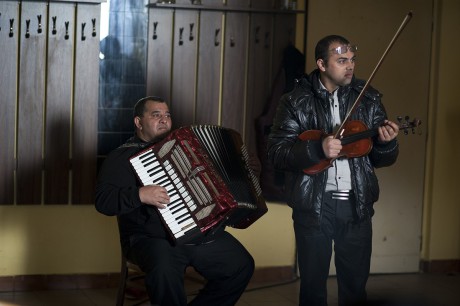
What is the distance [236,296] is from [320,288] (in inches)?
19.1

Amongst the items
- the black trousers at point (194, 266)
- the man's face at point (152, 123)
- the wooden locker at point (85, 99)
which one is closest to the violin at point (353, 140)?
the black trousers at point (194, 266)

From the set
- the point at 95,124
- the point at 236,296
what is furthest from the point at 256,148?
the point at 236,296

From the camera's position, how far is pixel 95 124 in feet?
16.8

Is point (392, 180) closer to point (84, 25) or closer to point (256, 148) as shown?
point (256, 148)

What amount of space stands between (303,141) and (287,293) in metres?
1.84

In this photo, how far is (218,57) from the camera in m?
5.36

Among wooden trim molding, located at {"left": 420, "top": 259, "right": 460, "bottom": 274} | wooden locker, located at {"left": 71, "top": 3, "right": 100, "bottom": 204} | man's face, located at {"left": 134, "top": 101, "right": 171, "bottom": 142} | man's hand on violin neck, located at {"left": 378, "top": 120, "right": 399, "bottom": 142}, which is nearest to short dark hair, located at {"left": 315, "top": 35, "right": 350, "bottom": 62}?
man's hand on violin neck, located at {"left": 378, "top": 120, "right": 399, "bottom": 142}

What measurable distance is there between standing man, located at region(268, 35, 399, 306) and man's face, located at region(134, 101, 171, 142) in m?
0.57

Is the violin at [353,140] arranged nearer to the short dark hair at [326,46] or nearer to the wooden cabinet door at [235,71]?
the short dark hair at [326,46]

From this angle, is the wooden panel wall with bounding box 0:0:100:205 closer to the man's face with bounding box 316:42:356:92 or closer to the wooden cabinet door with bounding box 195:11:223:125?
the wooden cabinet door with bounding box 195:11:223:125

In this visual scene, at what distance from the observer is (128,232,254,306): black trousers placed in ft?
12.9

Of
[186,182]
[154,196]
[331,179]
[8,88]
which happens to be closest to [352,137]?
[331,179]

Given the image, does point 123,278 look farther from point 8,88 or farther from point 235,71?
point 235,71

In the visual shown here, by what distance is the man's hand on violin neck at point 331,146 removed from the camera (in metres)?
3.63
